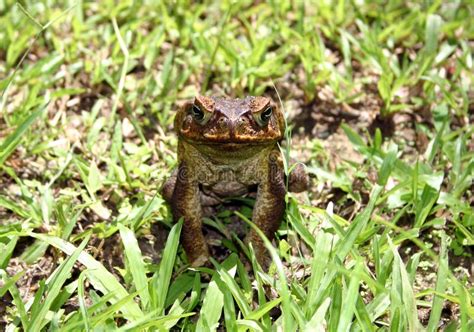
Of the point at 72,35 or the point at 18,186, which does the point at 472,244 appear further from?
the point at 72,35

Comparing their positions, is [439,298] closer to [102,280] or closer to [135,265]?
[135,265]

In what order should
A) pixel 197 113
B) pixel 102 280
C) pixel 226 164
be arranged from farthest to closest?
1. pixel 226 164
2. pixel 197 113
3. pixel 102 280

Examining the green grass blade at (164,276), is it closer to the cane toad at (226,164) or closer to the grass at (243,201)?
the grass at (243,201)

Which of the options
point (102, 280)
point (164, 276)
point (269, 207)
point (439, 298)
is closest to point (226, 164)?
point (269, 207)

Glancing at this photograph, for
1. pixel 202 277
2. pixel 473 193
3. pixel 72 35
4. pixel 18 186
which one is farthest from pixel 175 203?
pixel 72 35

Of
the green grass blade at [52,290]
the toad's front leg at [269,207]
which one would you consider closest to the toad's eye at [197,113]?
the toad's front leg at [269,207]
